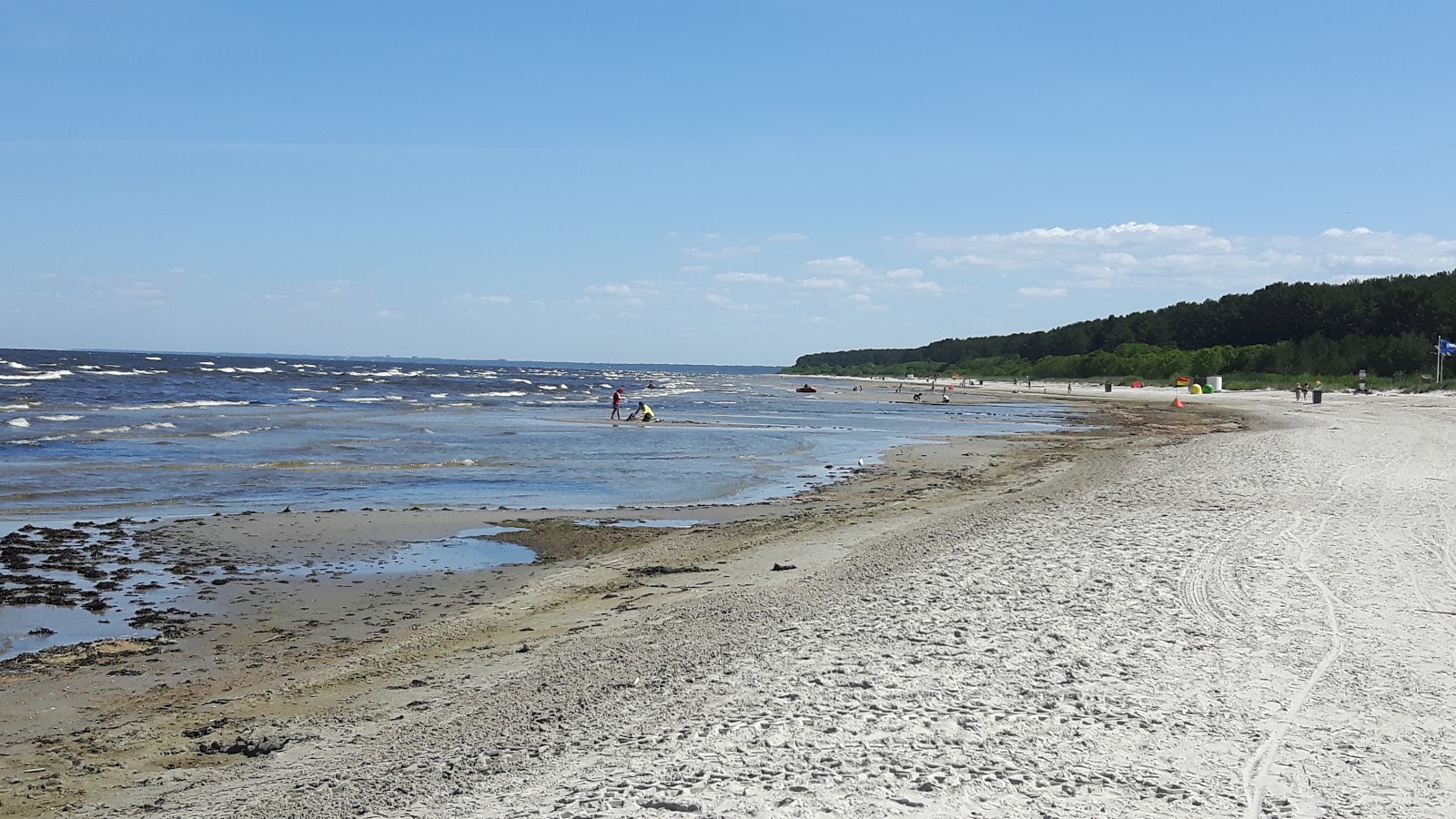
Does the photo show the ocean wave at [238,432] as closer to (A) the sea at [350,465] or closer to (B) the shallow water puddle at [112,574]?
(A) the sea at [350,465]

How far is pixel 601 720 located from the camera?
6215mm

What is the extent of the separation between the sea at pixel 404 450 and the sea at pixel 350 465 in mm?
82

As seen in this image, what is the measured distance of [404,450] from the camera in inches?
1091

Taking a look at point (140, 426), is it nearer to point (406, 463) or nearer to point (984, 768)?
point (406, 463)

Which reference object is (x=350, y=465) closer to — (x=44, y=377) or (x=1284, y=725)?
(x=1284, y=725)

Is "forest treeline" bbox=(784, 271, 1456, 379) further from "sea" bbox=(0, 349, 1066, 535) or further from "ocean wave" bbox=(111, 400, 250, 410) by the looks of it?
"ocean wave" bbox=(111, 400, 250, 410)

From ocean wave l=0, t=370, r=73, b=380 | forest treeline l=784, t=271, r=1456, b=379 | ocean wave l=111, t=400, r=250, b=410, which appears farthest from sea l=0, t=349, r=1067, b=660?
forest treeline l=784, t=271, r=1456, b=379

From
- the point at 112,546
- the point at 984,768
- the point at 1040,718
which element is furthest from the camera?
the point at 112,546

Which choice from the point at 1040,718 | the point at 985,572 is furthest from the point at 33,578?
the point at 1040,718

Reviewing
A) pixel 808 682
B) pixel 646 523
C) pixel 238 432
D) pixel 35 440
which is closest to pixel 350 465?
pixel 35 440

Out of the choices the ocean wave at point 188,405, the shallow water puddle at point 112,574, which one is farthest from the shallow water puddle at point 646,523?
the ocean wave at point 188,405

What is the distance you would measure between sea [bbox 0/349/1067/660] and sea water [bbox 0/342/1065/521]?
0.08 meters

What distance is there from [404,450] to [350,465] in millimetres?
3739

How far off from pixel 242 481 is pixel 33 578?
31.2ft
